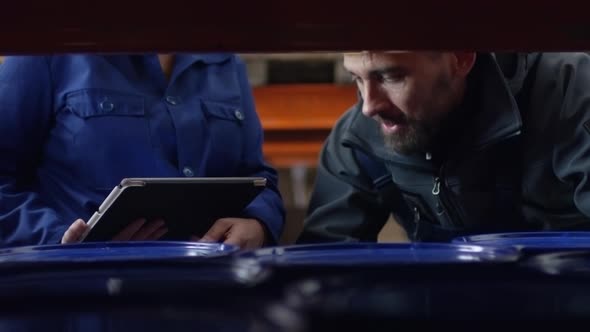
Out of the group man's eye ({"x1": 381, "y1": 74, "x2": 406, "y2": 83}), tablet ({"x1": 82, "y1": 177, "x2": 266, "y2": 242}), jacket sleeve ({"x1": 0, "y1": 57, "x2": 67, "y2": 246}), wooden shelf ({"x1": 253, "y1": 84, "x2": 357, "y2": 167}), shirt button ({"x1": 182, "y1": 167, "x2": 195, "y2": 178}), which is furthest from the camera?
wooden shelf ({"x1": 253, "y1": 84, "x2": 357, "y2": 167})

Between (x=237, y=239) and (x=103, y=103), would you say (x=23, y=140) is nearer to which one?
(x=103, y=103)

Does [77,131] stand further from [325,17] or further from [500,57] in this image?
[325,17]

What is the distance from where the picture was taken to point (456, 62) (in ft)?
7.13

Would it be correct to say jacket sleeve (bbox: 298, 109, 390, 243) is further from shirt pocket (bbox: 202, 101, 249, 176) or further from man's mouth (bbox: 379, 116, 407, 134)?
shirt pocket (bbox: 202, 101, 249, 176)

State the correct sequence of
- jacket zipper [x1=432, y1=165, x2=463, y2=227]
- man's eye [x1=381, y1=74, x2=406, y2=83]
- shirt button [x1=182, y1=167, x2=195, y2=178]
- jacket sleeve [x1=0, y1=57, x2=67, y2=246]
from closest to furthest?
jacket sleeve [x1=0, y1=57, x2=67, y2=246], shirt button [x1=182, y1=167, x2=195, y2=178], jacket zipper [x1=432, y1=165, x2=463, y2=227], man's eye [x1=381, y1=74, x2=406, y2=83]

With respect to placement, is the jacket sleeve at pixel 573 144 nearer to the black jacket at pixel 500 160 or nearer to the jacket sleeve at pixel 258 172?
the black jacket at pixel 500 160

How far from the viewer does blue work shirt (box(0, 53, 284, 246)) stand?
6.07 feet

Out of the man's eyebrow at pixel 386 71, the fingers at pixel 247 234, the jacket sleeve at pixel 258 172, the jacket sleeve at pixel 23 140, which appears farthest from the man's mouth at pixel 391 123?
the jacket sleeve at pixel 23 140

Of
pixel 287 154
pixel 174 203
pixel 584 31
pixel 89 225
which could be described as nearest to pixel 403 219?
pixel 174 203

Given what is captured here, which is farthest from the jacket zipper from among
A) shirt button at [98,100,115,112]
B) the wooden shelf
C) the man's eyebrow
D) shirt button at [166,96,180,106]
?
the wooden shelf

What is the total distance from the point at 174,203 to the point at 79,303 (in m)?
1.13

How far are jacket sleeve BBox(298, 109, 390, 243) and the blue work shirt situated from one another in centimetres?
22

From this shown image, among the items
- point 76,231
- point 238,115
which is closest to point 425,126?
point 238,115

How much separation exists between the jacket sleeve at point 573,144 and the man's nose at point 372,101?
1.34 ft
